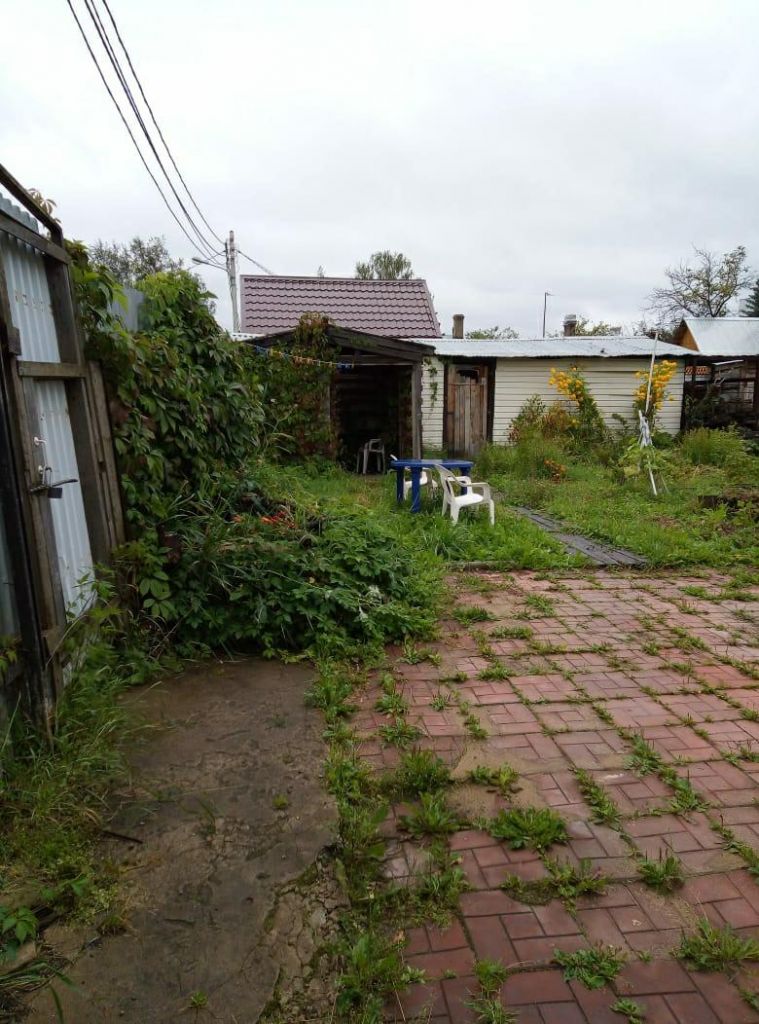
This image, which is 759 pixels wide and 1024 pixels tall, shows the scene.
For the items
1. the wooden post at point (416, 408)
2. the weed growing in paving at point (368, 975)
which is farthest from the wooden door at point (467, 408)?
the weed growing in paving at point (368, 975)

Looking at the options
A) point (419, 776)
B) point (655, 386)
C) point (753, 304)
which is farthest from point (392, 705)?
point (753, 304)

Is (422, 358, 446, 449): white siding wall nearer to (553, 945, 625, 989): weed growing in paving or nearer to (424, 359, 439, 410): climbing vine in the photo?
(424, 359, 439, 410): climbing vine

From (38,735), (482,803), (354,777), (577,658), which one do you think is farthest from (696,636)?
(38,735)

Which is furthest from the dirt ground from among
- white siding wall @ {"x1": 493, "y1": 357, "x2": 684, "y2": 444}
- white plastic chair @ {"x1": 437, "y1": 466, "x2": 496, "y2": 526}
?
white siding wall @ {"x1": 493, "y1": 357, "x2": 684, "y2": 444}

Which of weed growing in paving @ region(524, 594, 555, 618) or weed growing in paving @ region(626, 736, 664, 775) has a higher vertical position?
weed growing in paving @ region(626, 736, 664, 775)

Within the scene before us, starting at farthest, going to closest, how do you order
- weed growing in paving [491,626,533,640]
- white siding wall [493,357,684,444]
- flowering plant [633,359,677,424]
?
white siding wall [493,357,684,444], flowering plant [633,359,677,424], weed growing in paving [491,626,533,640]

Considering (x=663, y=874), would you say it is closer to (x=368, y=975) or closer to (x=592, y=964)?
(x=592, y=964)

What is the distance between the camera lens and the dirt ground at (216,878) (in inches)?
64.6

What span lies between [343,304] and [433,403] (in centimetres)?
300

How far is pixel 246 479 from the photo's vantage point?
4.73 meters

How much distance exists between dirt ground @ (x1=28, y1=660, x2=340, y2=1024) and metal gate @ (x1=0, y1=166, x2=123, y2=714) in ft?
2.06

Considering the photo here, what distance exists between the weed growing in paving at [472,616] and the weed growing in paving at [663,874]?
2323mm

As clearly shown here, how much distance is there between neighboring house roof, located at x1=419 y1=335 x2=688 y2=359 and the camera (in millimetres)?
14812

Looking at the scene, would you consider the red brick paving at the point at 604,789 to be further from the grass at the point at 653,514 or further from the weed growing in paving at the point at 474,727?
the grass at the point at 653,514
